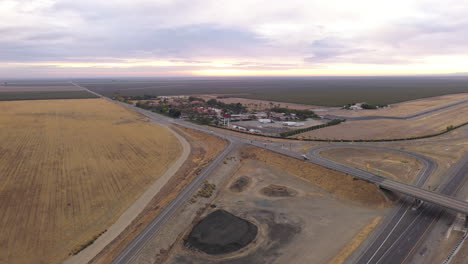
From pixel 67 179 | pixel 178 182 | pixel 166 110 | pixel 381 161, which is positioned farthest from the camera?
pixel 166 110

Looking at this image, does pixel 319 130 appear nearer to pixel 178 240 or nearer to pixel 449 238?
pixel 449 238

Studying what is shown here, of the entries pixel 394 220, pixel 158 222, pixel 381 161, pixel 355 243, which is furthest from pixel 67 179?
pixel 381 161

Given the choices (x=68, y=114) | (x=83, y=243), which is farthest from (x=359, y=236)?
(x=68, y=114)

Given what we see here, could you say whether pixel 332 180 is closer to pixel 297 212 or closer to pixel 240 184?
pixel 297 212

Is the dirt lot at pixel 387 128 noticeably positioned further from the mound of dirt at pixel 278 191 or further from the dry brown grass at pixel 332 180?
the mound of dirt at pixel 278 191

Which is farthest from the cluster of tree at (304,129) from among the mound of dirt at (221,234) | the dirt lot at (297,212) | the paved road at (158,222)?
the mound of dirt at (221,234)

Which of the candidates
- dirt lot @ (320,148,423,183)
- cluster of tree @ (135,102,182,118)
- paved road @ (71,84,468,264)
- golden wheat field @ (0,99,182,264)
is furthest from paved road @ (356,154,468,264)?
cluster of tree @ (135,102,182,118)
